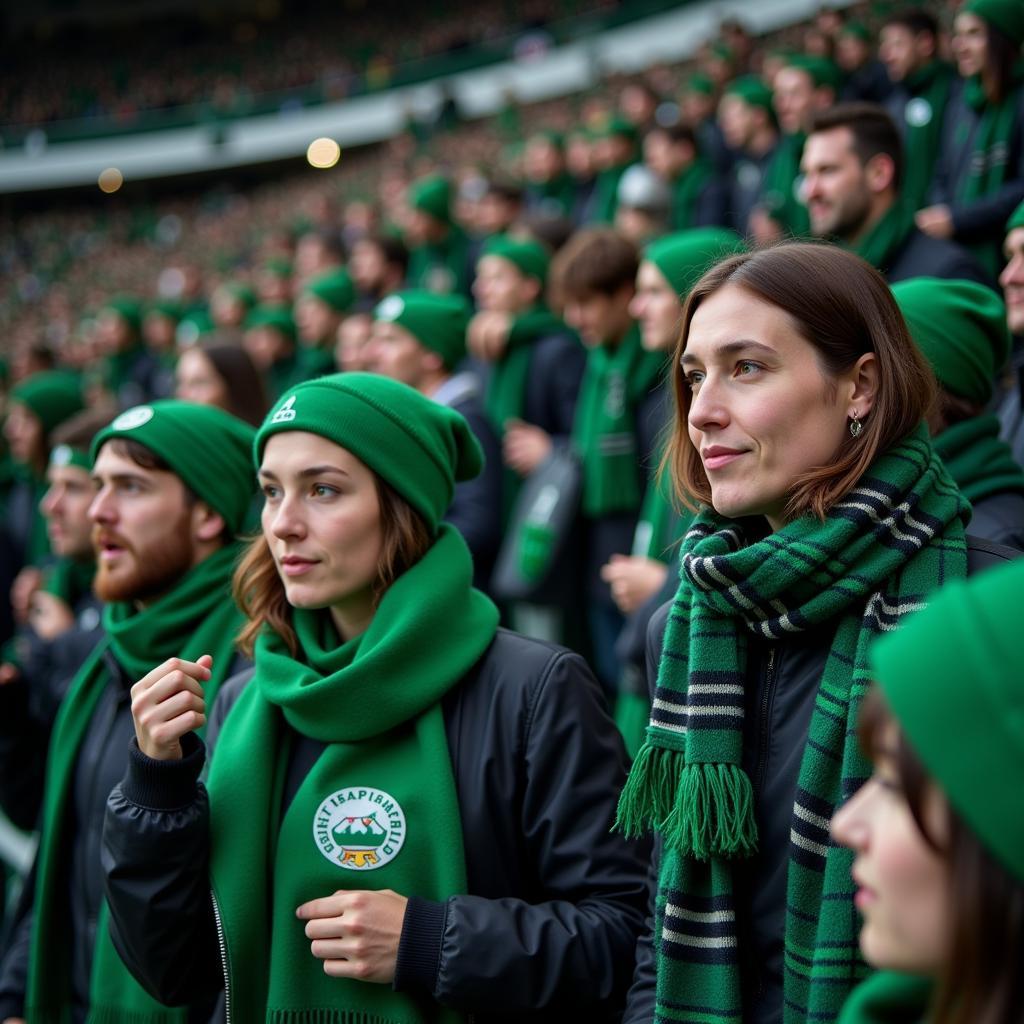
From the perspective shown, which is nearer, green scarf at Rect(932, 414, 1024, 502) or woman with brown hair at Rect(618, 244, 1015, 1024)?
woman with brown hair at Rect(618, 244, 1015, 1024)

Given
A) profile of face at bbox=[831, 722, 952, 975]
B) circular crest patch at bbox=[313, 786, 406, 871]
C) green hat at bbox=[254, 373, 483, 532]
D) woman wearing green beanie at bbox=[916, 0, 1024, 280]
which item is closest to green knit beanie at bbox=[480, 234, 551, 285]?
woman wearing green beanie at bbox=[916, 0, 1024, 280]

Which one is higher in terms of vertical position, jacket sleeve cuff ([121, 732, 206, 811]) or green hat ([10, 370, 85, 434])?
green hat ([10, 370, 85, 434])

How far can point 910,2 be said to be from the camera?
1113 cm

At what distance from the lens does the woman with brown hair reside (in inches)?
68.8

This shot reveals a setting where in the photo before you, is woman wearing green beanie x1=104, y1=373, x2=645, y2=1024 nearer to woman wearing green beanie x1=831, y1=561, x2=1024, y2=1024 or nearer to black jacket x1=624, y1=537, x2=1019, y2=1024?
black jacket x1=624, y1=537, x2=1019, y2=1024

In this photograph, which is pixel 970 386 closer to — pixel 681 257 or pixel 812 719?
pixel 812 719

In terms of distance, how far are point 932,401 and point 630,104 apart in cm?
983

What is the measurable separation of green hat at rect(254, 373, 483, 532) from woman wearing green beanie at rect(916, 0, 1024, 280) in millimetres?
2986

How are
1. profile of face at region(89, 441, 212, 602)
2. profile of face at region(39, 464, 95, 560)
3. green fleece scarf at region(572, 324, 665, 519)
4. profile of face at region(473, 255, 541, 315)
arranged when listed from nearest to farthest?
profile of face at region(89, 441, 212, 602)
profile of face at region(39, 464, 95, 560)
green fleece scarf at region(572, 324, 665, 519)
profile of face at region(473, 255, 541, 315)

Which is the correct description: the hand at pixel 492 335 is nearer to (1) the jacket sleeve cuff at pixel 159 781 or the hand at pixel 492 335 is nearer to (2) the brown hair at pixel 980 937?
(1) the jacket sleeve cuff at pixel 159 781

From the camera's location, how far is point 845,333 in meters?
1.93

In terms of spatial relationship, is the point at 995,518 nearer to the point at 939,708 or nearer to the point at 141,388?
the point at 939,708

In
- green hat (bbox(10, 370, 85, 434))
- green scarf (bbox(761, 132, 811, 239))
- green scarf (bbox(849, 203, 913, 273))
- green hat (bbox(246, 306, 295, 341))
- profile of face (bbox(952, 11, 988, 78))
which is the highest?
green scarf (bbox(761, 132, 811, 239))

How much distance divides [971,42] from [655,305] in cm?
214
